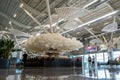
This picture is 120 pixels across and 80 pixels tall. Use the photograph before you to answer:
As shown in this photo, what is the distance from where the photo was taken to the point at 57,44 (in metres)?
7.89

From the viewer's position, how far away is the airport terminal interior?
5.70 m

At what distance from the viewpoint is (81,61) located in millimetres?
9484

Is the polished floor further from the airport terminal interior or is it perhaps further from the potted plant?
the potted plant

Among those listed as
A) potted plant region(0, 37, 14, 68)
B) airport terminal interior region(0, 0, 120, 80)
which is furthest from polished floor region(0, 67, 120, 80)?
potted plant region(0, 37, 14, 68)

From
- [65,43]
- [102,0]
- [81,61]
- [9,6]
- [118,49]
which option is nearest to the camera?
[65,43]

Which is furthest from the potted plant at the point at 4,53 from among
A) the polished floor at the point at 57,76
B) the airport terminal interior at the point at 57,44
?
the polished floor at the point at 57,76

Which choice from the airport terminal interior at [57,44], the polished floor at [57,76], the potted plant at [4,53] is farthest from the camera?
the potted plant at [4,53]

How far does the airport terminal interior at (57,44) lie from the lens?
5695 millimetres

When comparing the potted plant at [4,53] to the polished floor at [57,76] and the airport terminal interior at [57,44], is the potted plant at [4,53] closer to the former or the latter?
the airport terminal interior at [57,44]

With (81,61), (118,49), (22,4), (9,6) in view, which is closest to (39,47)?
(81,61)

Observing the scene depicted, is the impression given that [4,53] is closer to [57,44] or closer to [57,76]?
[57,44]

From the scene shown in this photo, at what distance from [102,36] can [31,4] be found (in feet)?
49.5

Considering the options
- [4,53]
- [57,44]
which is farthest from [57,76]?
[4,53]

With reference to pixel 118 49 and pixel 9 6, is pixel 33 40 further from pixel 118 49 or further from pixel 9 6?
pixel 118 49
